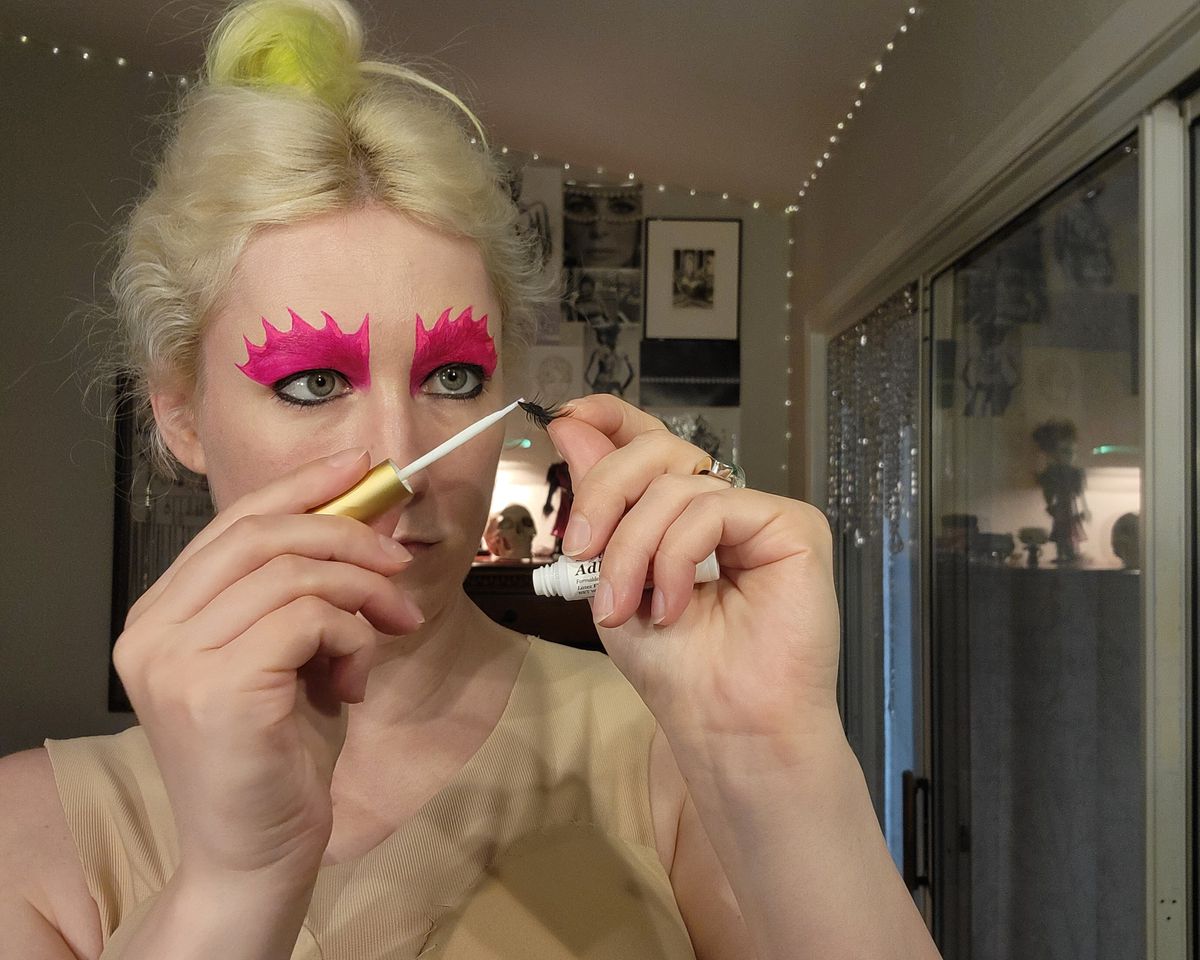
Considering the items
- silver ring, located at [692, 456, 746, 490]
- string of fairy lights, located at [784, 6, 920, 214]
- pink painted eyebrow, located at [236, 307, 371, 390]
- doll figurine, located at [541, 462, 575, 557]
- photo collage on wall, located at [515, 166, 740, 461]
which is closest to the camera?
silver ring, located at [692, 456, 746, 490]

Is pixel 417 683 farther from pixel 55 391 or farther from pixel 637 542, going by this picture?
pixel 55 391

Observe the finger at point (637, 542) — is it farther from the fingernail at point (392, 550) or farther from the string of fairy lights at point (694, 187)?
the string of fairy lights at point (694, 187)

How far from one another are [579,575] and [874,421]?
7.06 ft

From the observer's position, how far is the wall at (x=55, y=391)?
2758mm

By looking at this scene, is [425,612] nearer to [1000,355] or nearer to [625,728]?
[625,728]

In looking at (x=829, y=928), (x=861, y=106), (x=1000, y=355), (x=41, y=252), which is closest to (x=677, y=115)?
(x=861, y=106)

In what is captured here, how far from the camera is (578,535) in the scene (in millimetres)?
577

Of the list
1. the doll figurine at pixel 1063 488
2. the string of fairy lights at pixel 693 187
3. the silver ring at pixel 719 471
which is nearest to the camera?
the silver ring at pixel 719 471

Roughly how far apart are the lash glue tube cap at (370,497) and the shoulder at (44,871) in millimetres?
402

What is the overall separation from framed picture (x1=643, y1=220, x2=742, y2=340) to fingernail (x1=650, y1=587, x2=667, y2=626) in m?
2.93

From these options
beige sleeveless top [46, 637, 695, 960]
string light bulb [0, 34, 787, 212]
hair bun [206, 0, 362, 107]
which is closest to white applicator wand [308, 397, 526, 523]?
beige sleeveless top [46, 637, 695, 960]

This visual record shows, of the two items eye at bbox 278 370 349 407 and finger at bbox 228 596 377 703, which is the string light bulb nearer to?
eye at bbox 278 370 349 407

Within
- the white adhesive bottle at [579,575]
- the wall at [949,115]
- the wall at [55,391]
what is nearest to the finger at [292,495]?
the white adhesive bottle at [579,575]

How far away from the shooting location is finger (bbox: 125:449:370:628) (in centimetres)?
54
